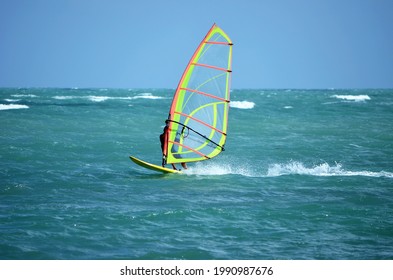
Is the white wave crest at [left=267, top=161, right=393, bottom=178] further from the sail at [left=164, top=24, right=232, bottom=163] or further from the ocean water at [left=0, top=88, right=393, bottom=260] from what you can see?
the sail at [left=164, top=24, right=232, bottom=163]

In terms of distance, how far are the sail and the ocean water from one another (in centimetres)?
86

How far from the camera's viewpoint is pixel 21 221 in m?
12.5

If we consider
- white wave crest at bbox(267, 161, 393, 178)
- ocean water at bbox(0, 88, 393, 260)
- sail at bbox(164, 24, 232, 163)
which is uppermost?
sail at bbox(164, 24, 232, 163)

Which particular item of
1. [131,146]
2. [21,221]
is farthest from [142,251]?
[131,146]

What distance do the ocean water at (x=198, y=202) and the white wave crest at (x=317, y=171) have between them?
49 mm

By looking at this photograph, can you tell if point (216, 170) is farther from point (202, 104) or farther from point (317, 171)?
point (317, 171)

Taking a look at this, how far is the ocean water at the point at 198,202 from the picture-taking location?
36.5 feet

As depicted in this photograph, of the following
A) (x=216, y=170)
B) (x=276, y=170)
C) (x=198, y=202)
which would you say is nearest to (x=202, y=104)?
(x=216, y=170)

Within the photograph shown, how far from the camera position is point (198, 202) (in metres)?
14.5

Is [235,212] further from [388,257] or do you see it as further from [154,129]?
[154,129]

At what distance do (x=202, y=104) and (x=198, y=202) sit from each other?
4.08m

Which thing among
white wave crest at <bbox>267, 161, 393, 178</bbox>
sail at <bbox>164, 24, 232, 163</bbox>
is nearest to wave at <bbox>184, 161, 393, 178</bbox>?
white wave crest at <bbox>267, 161, 393, 178</bbox>

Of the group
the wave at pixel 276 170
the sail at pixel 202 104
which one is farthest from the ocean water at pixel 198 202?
the sail at pixel 202 104

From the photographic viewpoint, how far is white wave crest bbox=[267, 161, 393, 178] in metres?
18.8
